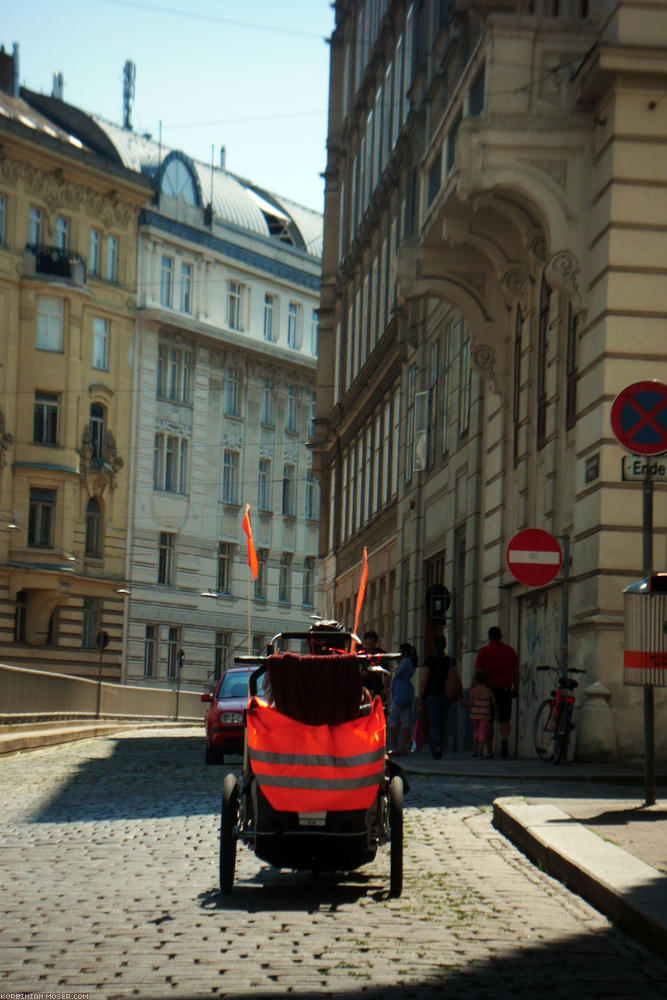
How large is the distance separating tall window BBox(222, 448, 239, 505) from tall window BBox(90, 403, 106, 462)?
8892mm

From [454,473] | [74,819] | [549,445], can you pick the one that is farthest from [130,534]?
[74,819]

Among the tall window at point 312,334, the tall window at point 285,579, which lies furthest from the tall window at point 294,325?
the tall window at point 285,579

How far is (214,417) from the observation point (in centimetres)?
7406

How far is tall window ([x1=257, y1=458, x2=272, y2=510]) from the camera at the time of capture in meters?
77.4

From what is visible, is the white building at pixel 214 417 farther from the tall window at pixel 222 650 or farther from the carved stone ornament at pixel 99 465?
the carved stone ornament at pixel 99 465

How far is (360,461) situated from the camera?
45.7 meters

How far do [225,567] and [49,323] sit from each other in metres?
15.1

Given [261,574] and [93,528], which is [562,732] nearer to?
[93,528]

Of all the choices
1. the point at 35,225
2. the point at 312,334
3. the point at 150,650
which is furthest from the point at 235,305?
the point at 150,650

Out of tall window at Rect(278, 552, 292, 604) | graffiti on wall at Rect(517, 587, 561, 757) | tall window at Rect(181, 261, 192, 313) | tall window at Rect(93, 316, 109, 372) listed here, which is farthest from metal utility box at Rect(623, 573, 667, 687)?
tall window at Rect(278, 552, 292, 604)

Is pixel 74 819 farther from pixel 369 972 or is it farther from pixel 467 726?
pixel 467 726

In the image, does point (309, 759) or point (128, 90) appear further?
point (128, 90)

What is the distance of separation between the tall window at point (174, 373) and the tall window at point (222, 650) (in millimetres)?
10070

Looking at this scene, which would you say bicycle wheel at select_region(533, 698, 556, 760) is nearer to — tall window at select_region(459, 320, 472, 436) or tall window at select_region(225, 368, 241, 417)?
tall window at select_region(459, 320, 472, 436)
